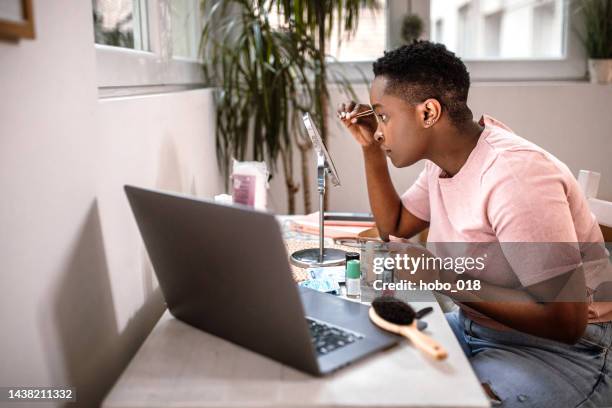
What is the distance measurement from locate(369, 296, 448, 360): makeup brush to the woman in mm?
258

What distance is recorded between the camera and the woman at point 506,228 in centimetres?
100

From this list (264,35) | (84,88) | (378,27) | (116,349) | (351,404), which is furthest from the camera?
(378,27)

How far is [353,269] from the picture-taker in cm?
112

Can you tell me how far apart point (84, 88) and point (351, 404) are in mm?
565

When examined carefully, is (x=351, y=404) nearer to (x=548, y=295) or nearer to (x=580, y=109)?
(x=548, y=295)

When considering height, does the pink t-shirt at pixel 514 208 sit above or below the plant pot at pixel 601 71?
below

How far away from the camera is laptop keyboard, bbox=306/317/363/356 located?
82cm

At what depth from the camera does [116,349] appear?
3.11 feet

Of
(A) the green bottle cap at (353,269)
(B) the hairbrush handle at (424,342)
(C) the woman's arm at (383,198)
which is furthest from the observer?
(C) the woman's arm at (383,198)

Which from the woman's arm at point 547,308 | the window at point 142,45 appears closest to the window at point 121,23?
the window at point 142,45

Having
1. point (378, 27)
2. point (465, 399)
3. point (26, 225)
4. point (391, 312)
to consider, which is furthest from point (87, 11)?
point (378, 27)

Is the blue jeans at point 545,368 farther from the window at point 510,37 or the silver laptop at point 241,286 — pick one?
the window at point 510,37

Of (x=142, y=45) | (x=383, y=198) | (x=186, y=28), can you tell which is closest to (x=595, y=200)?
(x=383, y=198)

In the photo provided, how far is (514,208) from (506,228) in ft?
0.12
